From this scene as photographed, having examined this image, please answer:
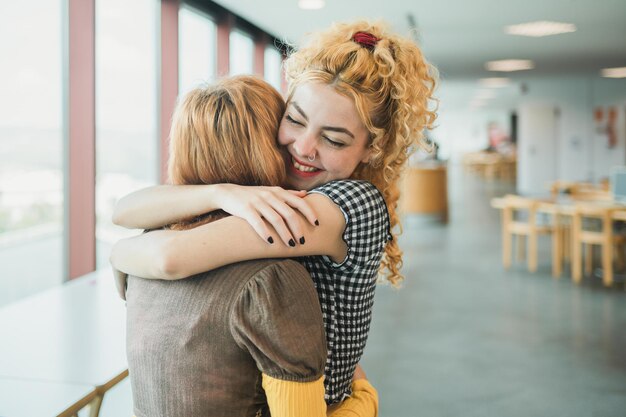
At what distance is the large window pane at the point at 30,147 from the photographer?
3.83 metres

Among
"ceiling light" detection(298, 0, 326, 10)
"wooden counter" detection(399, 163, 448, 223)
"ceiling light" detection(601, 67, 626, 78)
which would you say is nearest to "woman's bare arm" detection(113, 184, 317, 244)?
"ceiling light" detection(298, 0, 326, 10)

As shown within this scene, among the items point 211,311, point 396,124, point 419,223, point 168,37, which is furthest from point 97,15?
point 419,223

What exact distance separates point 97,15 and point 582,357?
14.3ft

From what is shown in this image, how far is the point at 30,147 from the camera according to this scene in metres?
4.07

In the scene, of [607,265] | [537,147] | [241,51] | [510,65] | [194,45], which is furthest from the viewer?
[537,147]

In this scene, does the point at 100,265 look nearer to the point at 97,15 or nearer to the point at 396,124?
the point at 97,15

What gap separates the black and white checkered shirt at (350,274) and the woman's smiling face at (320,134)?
0.15 metres

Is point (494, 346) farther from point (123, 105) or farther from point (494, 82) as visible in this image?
point (494, 82)

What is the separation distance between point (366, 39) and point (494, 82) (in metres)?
14.4

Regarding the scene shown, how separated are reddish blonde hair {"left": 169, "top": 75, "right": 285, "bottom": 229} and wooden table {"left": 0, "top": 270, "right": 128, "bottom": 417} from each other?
785mm

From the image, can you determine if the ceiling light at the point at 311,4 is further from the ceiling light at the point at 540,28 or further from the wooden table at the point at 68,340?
the wooden table at the point at 68,340

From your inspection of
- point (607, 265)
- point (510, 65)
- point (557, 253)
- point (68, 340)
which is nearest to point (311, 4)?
point (557, 253)

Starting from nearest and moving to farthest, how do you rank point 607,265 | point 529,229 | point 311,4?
point 607,265 < point 311,4 < point 529,229

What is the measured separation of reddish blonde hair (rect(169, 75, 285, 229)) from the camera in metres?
1.11
